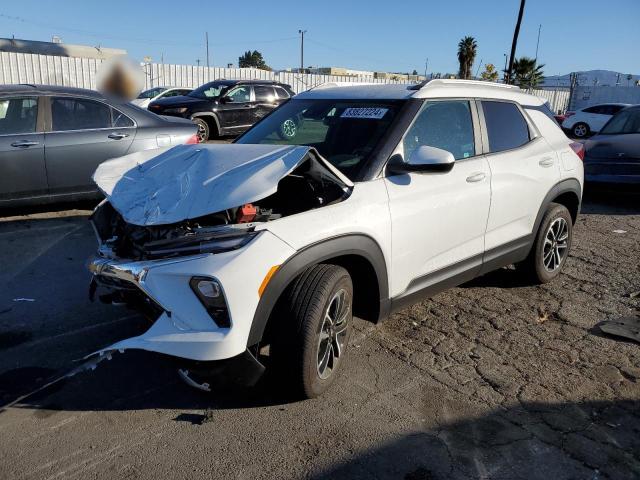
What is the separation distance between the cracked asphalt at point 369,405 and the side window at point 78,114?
2630 millimetres

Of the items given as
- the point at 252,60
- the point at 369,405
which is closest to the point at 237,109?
the point at 369,405

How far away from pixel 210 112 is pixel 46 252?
9949 millimetres

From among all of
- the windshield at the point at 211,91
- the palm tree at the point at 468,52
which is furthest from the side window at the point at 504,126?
the palm tree at the point at 468,52

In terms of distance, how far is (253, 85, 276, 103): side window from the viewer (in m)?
15.9

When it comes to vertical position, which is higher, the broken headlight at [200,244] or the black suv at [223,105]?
the black suv at [223,105]

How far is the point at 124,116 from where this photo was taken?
7.09m

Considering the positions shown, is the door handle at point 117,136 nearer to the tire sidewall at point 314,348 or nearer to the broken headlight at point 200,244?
the broken headlight at point 200,244

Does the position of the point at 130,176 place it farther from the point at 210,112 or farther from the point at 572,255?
the point at 210,112

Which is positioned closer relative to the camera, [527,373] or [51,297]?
[527,373]

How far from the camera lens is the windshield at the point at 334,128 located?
3.68m

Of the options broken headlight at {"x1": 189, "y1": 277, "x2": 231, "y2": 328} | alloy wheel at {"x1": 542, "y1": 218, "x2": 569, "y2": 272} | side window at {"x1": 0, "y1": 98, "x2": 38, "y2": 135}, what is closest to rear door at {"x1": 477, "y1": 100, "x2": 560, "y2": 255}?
alloy wheel at {"x1": 542, "y1": 218, "x2": 569, "y2": 272}

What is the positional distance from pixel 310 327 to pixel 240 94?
13.6 m

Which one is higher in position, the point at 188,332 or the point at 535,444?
the point at 188,332

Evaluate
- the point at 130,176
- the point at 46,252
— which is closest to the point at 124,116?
the point at 46,252
